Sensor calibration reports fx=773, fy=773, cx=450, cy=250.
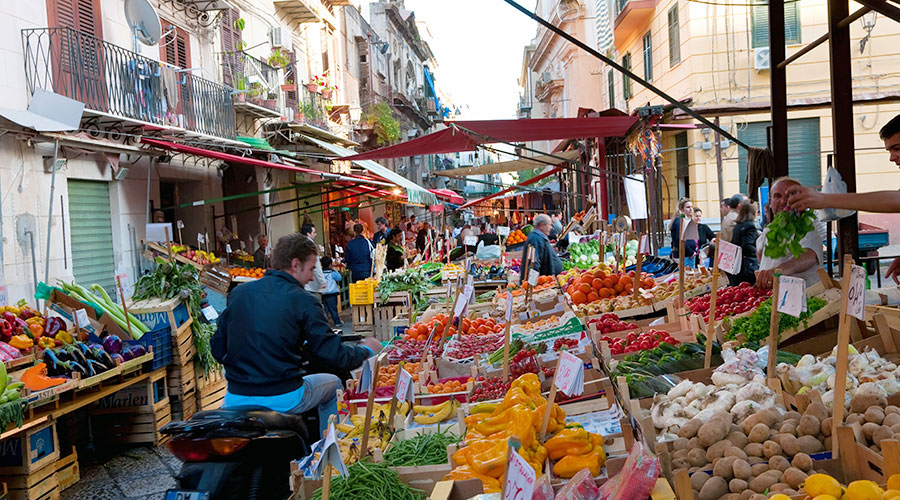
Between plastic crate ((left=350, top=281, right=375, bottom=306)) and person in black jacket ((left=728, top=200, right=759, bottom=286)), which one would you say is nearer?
person in black jacket ((left=728, top=200, right=759, bottom=286))

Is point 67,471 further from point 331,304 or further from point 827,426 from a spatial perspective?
point 331,304

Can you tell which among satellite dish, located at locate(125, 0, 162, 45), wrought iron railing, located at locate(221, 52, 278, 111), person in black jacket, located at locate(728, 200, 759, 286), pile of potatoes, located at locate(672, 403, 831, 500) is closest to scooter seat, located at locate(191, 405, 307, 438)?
pile of potatoes, located at locate(672, 403, 831, 500)

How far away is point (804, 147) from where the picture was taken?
15.8m

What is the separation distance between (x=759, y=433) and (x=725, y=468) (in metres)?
0.31

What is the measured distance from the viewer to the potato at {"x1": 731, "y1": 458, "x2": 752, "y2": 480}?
2.83 metres

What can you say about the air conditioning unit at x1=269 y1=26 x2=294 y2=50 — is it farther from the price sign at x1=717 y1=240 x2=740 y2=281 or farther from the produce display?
the price sign at x1=717 y1=240 x2=740 y2=281

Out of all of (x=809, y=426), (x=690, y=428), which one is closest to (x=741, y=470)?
(x=809, y=426)

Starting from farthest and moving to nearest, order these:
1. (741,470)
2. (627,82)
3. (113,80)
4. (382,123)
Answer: (382,123)
(627,82)
(113,80)
(741,470)

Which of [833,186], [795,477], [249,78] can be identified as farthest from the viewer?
[249,78]

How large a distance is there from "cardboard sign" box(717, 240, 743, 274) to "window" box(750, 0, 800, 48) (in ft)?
41.9

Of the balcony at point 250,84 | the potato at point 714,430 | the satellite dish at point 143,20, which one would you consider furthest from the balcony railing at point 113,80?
the potato at point 714,430

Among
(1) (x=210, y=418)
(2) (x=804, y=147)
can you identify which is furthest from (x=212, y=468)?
(2) (x=804, y=147)

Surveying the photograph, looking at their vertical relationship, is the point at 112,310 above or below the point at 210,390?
above

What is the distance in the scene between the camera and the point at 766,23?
53.3 ft
